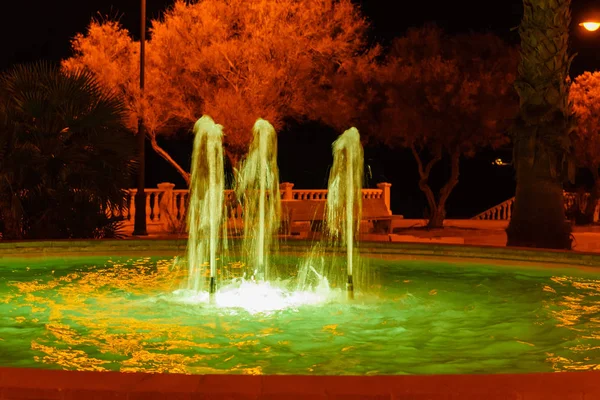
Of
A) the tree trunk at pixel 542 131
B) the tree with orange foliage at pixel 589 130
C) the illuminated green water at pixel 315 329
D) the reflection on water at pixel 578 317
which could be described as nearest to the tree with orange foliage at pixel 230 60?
the tree with orange foliage at pixel 589 130

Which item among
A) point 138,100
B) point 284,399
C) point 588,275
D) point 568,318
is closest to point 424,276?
point 588,275

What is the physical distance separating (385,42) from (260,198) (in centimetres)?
3051

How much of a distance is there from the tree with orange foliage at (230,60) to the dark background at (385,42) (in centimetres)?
838

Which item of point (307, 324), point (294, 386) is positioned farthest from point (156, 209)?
point (294, 386)

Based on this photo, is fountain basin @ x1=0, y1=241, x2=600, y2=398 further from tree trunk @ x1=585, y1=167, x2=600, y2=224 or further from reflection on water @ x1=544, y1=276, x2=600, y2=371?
tree trunk @ x1=585, y1=167, x2=600, y2=224

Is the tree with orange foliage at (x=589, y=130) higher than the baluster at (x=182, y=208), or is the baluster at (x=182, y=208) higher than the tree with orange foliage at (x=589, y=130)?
the tree with orange foliage at (x=589, y=130)

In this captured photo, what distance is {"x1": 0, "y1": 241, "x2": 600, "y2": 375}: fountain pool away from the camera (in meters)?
7.01

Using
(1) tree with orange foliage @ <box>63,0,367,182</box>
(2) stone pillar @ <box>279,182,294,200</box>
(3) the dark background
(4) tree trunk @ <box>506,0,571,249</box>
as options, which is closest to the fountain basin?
(4) tree trunk @ <box>506,0,571,249</box>

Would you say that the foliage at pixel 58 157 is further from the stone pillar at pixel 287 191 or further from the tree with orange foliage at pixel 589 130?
the tree with orange foliage at pixel 589 130

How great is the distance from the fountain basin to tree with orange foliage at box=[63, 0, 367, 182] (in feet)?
48.4

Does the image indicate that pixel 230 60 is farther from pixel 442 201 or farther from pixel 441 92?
A: pixel 442 201

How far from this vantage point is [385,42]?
42094mm

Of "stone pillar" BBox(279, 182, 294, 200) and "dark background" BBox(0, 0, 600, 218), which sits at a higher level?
"dark background" BBox(0, 0, 600, 218)

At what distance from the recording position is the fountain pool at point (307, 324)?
701 cm
